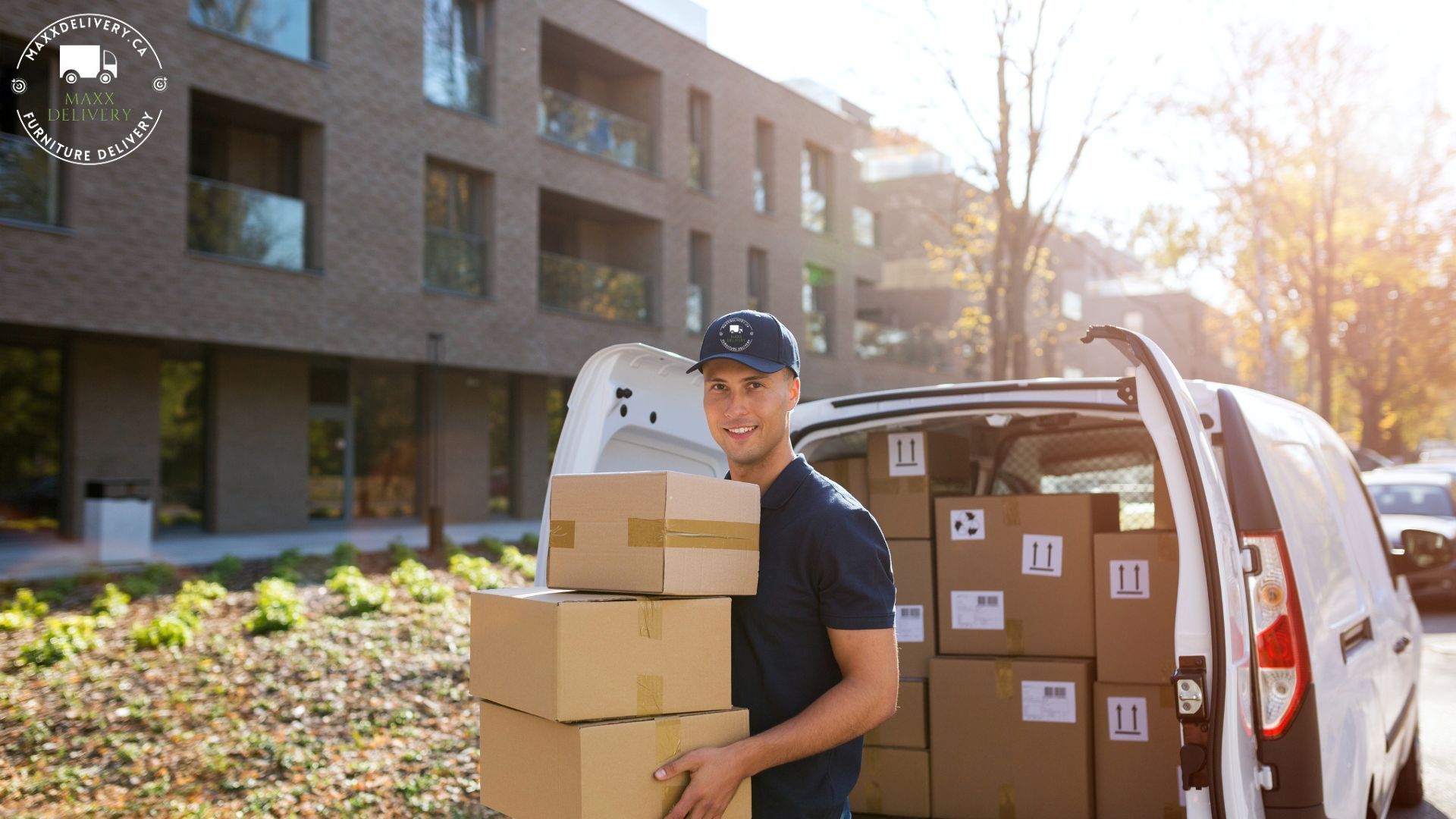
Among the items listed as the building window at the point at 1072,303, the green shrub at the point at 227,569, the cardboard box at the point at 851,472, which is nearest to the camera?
the cardboard box at the point at 851,472

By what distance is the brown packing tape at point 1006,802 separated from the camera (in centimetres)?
425

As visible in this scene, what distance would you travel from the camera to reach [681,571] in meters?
2.32

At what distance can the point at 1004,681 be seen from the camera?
4.30 metres

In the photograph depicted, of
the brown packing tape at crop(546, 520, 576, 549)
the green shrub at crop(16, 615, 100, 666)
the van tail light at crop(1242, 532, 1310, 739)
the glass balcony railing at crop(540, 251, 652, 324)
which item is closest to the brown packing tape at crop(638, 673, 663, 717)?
the brown packing tape at crop(546, 520, 576, 549)

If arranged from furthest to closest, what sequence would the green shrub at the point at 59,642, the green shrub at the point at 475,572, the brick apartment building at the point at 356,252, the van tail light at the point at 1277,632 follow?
the brick apartment building at the point at 356,252, the green shrub at the point at 475,572, the green shrub at the point at 59,642, the van tail light at the point at 1277,632

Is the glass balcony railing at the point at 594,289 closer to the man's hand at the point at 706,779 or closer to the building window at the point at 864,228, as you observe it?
the building window at the point at 864,228

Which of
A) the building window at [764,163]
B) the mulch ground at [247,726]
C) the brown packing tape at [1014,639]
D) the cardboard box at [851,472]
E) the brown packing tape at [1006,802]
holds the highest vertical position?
the building window at [764,163]

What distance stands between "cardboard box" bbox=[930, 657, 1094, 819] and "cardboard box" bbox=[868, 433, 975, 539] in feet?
1.89

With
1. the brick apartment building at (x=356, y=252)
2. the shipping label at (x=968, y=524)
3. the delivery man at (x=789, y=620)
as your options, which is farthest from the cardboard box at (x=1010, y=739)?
the brick apartment building at (x=356, y=252)

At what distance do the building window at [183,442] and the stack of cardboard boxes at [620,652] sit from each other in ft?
54.8

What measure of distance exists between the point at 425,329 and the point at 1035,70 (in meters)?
10.4

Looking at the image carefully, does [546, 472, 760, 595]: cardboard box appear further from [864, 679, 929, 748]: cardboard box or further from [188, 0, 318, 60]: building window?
[188, 0, 318, 60]: building window

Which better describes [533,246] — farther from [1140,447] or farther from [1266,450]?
[1266,450]

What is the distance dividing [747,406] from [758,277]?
25145 millimetres
